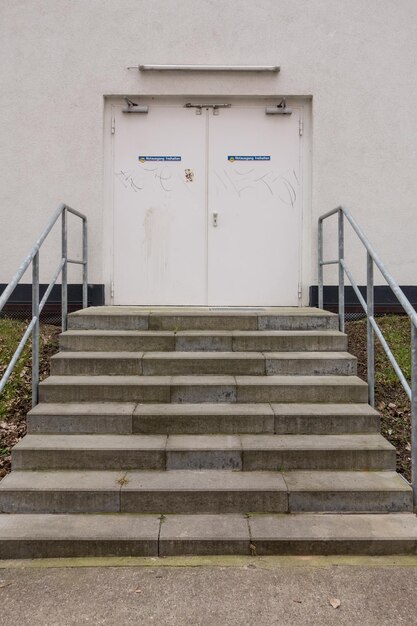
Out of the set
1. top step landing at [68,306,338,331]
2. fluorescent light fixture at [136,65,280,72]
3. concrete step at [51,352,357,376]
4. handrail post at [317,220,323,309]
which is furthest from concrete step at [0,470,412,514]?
fluorescent light fixture at [136,65,280,72]

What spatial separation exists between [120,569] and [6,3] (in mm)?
6432

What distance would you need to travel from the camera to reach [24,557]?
9.32ft

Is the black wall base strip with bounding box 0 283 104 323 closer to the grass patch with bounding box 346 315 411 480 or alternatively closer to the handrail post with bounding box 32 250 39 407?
the handrail post with bounding box 32 250 39 407

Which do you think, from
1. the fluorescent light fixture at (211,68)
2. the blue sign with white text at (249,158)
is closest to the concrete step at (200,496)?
the blue sign with white text at (249,158)

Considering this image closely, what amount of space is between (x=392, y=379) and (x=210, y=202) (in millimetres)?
3036

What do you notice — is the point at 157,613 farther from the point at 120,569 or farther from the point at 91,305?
the point at 91,305

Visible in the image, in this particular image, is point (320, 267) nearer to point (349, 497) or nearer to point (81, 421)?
point (349, 497)

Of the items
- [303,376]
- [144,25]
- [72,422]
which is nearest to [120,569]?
[72,422]

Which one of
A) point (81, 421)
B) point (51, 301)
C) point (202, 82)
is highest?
point (202, 82)

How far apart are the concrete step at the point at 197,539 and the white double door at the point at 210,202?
3409 millimetres

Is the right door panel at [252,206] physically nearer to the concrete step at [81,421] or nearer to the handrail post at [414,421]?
the concrete step at [81,421]

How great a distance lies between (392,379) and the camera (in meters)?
4.43

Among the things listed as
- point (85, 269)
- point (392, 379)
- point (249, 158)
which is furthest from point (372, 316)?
point (85, 269)

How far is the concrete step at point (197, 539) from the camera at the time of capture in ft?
9.32
